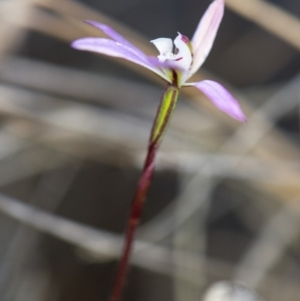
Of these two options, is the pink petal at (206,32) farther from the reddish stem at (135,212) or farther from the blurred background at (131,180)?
the blurred background at (131,180)

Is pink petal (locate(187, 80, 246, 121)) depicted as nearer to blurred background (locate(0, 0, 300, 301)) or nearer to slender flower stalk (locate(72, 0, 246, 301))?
slender flower stalk (locate(72, 0, 246, 301))

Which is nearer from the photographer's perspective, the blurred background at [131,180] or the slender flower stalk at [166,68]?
the slender flower stalk at [166,68]

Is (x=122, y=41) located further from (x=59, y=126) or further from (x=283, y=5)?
(x=283, y=5)

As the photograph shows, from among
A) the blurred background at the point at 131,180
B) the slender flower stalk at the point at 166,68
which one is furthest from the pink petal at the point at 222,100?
the blurred background at the point at 131,180

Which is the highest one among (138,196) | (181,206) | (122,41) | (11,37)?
(122,41)

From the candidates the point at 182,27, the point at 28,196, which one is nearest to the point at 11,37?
the point at 28,196

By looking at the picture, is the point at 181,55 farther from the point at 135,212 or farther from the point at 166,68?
the point at 135,212

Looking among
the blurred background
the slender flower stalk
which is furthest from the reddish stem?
the blurred background

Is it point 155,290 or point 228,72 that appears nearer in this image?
point 155,290
